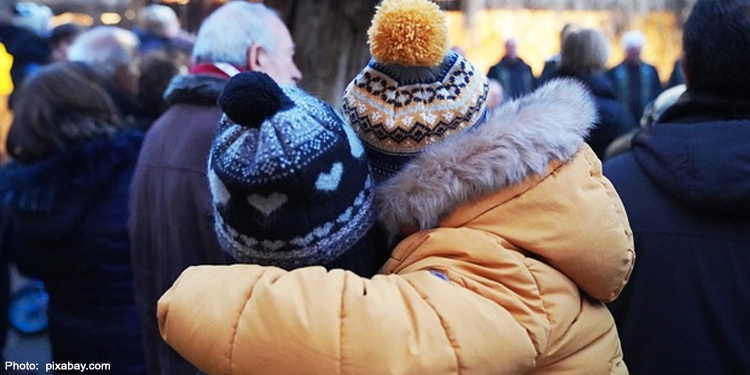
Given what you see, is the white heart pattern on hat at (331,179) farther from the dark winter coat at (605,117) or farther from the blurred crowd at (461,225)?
the dark winter coat at (605,117)

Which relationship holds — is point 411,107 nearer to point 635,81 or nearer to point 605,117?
point 605,117

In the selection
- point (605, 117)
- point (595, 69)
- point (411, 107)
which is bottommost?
point (605, 117)

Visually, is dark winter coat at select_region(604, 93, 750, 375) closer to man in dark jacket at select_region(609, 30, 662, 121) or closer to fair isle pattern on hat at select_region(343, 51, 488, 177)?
fair isle pattern on hat at select_region(343, 51, 488, 177)

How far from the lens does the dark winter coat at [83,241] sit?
2848 mm

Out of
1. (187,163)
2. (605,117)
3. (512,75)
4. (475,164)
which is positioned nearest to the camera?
(475,164)

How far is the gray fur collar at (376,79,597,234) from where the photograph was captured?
120cm

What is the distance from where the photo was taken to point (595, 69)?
5.00 meters

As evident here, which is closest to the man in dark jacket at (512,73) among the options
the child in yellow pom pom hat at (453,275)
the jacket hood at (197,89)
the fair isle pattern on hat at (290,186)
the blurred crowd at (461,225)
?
the jacket hood at (197,89)

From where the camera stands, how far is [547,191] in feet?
3.97

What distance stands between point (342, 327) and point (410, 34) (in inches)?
20.1

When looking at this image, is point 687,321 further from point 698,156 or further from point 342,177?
point 342,177

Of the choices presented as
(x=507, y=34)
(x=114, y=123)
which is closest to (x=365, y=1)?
(x=114, y=123)

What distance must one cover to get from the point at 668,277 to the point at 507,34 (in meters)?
9.67

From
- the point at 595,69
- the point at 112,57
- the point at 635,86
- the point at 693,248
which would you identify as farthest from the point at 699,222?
the point at 635,86
